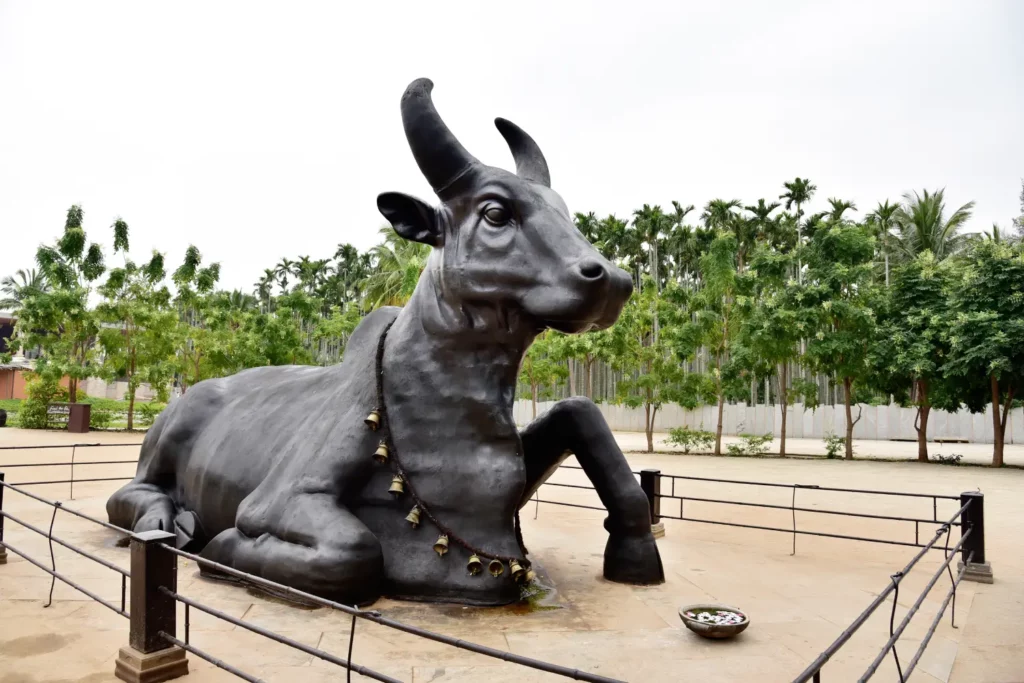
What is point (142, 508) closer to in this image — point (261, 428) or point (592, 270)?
point (261, 428)

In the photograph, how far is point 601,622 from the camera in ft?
13.0

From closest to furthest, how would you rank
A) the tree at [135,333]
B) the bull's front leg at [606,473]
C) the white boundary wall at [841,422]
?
the bull's front leg at [606,473] → the tree at [135,333] → the white boundary wall at [841,422]

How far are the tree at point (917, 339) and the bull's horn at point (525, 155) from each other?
1818 centimetres

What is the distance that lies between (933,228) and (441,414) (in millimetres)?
46489

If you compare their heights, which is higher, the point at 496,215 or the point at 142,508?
the point at 496,215

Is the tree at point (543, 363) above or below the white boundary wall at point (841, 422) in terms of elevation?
above

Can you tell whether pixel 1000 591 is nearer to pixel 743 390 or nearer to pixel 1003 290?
pixel 1003 290

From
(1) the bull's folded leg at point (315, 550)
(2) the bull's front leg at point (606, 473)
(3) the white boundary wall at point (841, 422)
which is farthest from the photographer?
(3) the white boundary wall at point (841, 422)

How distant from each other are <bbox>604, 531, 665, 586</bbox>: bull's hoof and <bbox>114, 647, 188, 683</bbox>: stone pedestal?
8.93 ft

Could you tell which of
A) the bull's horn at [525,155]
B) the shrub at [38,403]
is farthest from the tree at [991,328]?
the shrub at [38,403]

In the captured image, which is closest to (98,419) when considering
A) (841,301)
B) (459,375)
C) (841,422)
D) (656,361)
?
(656,361)

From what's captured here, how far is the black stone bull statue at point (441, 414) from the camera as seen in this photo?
152 inches

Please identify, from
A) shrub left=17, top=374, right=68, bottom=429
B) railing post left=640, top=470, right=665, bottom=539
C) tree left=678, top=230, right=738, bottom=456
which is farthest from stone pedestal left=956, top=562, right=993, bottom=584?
shrub left=17, top=374, right=68, bottom=429

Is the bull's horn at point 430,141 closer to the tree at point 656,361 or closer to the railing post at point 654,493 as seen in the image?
the railing post at point 654,493
